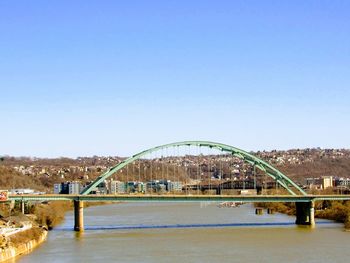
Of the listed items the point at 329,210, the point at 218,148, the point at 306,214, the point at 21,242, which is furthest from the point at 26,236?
the point at 329,210

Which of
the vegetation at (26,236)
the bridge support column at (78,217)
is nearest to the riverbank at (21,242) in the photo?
the vegetation at (26,236)

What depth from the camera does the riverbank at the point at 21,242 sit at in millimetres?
28298

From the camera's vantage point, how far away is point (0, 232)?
32.3 m

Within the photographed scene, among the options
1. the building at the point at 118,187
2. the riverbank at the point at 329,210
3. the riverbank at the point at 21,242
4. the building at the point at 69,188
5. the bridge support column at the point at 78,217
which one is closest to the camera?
the riverbank at the point at 21,242

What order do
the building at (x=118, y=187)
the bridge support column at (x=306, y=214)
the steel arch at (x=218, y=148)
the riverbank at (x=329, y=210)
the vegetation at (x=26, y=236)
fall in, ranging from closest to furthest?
the vegetation at (x=26, y=236), the bridge support column at (x=306, y=214), the steel arch at (x=218, y=148), the riverbank at (x=329, y=210), the building at (x=118, y=187)

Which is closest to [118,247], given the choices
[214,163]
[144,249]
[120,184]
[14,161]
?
[144,249]

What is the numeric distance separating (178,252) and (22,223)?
11555 millimetres

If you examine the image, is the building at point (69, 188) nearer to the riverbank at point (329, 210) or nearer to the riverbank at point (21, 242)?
the riverbank at point (329, 210)

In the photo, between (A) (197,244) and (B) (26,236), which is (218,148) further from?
(B) (26,236)

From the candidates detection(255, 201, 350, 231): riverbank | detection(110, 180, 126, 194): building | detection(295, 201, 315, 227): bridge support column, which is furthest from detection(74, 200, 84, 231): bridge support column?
detection(110, 180, 126, 194): building

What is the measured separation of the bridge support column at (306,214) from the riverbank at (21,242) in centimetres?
1651

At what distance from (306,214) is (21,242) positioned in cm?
2049

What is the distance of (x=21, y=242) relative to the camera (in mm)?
31484

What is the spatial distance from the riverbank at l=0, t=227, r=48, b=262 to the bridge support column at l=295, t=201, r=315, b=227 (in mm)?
16510
